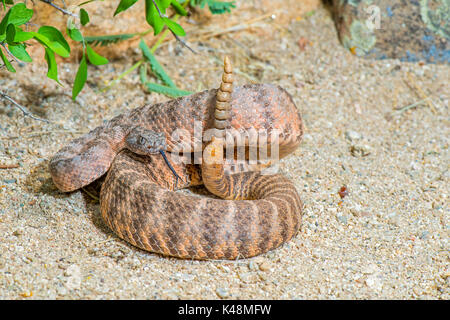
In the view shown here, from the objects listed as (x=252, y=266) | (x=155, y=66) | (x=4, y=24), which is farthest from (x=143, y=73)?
(x=252, y=266)

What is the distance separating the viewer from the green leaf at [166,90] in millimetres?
5410

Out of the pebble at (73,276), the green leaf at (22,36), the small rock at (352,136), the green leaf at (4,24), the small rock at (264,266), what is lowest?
the small rock at (352,136)

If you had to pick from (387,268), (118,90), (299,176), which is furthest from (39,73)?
(387,268)

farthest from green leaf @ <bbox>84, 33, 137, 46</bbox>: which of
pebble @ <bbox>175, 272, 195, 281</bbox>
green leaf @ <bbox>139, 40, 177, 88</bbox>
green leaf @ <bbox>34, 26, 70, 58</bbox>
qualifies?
pebble @ <bbox>175, 272, 195, 281</bbox>

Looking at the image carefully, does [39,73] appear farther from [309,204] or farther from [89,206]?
[309,204]

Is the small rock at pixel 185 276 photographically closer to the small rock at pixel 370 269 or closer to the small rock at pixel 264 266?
the small rock at pixel 264 266

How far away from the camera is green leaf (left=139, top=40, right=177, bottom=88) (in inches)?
222

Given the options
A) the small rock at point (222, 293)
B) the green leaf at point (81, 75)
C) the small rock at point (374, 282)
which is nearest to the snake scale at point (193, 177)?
A: the small rock at point (222, 293)

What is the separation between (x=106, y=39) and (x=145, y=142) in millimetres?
2141

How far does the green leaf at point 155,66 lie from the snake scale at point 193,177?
1.13 metres

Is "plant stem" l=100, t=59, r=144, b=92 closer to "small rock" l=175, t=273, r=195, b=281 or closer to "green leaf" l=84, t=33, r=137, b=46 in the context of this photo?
"green leaf" l=84, t=33, r=137, b=46

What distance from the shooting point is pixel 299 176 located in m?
4.70

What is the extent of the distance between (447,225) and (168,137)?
271 cm

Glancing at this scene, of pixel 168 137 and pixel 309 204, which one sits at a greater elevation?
pixel 168 137
